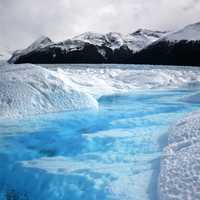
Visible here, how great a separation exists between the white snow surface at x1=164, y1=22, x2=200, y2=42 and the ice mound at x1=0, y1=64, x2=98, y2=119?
68325 millimetres

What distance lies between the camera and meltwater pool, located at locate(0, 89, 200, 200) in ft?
12.0

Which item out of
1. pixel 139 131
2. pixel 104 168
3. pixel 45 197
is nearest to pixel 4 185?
pixel 45 197

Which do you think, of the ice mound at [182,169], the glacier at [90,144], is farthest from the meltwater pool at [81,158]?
the ice mound at [182,169]

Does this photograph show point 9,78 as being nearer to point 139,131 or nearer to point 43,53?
point 139,131

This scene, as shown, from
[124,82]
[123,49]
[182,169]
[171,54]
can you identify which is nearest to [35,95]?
[182,169]

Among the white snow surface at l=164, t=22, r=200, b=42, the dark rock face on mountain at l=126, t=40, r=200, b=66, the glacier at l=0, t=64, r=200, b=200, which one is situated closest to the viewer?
Result: the glacier at l=0, t=64, r=200, b=200

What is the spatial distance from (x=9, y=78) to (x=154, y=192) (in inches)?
275

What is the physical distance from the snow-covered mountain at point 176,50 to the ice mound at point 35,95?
184 feet

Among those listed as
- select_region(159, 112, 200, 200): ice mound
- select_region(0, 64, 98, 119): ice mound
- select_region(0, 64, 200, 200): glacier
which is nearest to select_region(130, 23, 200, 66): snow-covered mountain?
select_region(0, 64, 98, 119): ice mound

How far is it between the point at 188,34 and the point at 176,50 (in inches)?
370

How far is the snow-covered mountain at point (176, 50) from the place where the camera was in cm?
6838

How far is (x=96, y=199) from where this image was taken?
11.1ft

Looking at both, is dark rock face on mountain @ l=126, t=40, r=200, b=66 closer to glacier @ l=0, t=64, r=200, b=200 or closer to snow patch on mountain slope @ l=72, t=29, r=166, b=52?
snow patch on mountain slope @ l=72, t=29, r=166, b=52

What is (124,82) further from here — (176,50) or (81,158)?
(176,50)
